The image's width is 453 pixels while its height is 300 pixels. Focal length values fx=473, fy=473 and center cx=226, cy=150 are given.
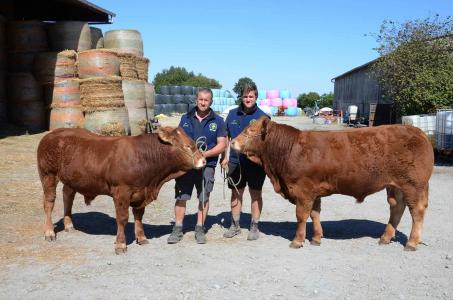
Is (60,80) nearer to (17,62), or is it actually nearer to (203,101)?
(17,62)

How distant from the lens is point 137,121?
1816 centimetres

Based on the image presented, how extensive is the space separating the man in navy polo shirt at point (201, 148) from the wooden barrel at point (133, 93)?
1217 centimetres

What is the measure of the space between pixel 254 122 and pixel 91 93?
11150 mm

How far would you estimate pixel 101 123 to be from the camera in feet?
51.7

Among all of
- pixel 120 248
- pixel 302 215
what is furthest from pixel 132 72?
pixel 302 215

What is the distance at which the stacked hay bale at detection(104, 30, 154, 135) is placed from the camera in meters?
17.7

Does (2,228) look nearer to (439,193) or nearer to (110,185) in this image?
(110,185)

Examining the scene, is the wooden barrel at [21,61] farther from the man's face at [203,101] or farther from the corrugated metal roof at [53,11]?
the man's face at [203,101]

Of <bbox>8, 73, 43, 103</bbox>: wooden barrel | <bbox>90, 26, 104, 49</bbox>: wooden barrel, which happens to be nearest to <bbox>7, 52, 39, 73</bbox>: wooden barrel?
<bbox>8, 73, 43, 103</bbox>: wooden barrel

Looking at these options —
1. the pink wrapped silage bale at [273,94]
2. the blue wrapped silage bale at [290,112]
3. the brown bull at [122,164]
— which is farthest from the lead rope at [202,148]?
the pink wrapped silage bale at [273,94]

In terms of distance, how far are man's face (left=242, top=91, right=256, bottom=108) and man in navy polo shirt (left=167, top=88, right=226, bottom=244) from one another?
40 cm

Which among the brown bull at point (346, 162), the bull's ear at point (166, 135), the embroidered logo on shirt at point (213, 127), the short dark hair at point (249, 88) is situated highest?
the short dark hair at point (249, 88)

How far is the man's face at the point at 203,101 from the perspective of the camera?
5879mm

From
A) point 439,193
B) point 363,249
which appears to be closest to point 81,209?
point 363,249
